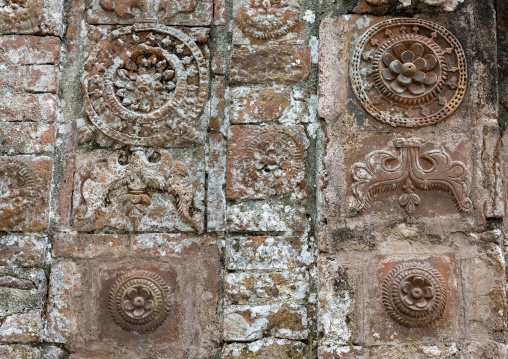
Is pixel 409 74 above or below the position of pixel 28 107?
above

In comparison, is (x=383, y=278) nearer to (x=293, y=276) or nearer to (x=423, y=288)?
(x=423, y=288)

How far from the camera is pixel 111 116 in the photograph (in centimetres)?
376

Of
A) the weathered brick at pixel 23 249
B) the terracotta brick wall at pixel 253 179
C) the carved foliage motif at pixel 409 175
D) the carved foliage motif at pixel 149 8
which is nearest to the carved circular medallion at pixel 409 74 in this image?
the terracotta brick wall at pixel 253 179

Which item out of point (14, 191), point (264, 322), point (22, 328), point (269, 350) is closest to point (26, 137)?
point (14, 191)

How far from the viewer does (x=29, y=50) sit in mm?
3840

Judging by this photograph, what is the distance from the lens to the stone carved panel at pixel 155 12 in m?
3.86

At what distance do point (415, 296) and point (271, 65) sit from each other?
164 cm

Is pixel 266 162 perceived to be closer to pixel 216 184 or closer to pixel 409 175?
pixel 216 184

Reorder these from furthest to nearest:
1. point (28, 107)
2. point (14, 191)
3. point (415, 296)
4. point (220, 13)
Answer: point (220, 13) → point (28, 107) → point (14, 191) → point (415, 296)

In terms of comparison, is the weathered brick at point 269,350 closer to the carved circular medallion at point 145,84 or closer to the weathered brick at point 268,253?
the weathered brick at point 268,253

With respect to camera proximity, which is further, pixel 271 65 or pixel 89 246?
pixel 271 65

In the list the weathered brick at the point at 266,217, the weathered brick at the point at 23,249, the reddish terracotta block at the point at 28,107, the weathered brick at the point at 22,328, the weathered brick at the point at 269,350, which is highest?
the reddish terracotta block at the point at 28,107

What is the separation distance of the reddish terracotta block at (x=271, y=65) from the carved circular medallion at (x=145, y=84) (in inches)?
9.0

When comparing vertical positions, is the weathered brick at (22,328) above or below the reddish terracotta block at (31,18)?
below
